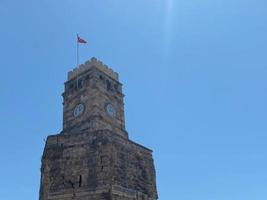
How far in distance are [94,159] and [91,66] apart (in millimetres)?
8767

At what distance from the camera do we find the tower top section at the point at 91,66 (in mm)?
28281

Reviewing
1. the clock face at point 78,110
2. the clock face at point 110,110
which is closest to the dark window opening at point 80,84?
the clock face at point 78,110

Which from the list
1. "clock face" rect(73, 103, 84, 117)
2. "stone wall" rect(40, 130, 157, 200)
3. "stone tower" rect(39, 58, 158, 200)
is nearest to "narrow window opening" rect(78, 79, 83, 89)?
"stone tower" rect(39, 58, 158, 200)

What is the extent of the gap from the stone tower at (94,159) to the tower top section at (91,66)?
1.31 metres

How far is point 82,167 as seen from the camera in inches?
870

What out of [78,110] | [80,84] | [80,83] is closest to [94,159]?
[78,110]

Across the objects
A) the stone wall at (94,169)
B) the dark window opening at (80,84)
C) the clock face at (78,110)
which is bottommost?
the stone wall at (94,169)

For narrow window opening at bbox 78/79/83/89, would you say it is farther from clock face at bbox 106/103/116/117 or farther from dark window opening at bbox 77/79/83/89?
clock face at bbox 106/103/116/117

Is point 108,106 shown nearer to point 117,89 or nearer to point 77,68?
point 117,89

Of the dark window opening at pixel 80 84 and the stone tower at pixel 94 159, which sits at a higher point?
the dark window opening at pixel 80 84

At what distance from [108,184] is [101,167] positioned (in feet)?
4.02

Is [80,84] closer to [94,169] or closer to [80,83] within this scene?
[80,83]

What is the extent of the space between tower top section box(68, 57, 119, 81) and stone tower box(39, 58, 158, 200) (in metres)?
1.31

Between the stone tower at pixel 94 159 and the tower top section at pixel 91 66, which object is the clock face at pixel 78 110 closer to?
the stone tower at pixel 94 159
